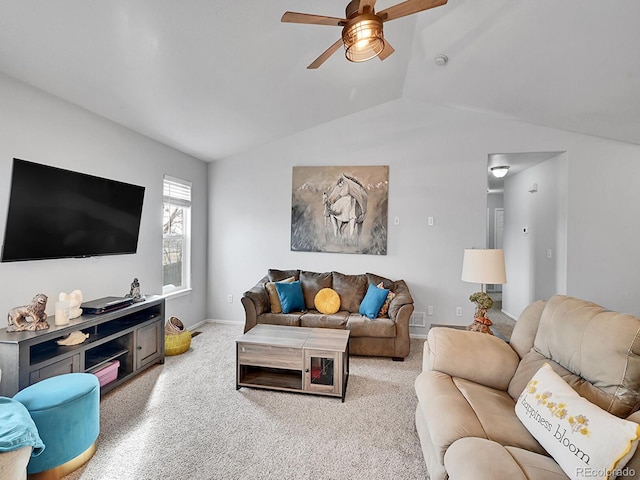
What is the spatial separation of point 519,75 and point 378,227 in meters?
2.28

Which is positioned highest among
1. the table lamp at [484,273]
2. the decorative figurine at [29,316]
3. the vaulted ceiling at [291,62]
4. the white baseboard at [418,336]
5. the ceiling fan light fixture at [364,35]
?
the vaulted ceiling at [291,62]

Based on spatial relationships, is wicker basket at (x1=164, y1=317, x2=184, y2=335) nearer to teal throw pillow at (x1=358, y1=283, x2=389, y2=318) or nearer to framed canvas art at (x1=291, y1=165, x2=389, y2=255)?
framed canvas art at (x1=291, y1=165, x2=389, y2=255)

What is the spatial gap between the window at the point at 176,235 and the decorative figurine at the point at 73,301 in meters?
1.51

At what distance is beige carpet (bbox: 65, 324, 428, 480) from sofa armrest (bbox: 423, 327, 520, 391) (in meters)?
0.60

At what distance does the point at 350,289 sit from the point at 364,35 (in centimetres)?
303

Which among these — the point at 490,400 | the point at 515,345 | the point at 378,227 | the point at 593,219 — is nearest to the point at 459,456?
the point at 490,400

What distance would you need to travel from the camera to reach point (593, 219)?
398cm

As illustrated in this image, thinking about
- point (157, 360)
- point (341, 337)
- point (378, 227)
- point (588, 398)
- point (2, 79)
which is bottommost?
point (157, 360)

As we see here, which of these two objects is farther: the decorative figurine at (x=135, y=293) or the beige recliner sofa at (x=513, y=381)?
the decorative figurine at (x=135, y=293)

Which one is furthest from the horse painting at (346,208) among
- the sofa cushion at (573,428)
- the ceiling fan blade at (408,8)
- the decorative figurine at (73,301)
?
the sofa cushion at (573,428)

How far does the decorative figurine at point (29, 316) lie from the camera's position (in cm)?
223

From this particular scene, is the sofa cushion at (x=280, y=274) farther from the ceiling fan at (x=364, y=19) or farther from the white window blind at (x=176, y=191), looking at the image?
the ceiling fan at (x=364, y=19)

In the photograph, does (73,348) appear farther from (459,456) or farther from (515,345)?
(515,345)

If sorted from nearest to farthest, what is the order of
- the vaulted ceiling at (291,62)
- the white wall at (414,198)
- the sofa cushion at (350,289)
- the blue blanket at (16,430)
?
the blue blanket at (16,430), the vaulted ceiling at (291,62), the white wall at (414,198), the sofa cushion at (350,289)
